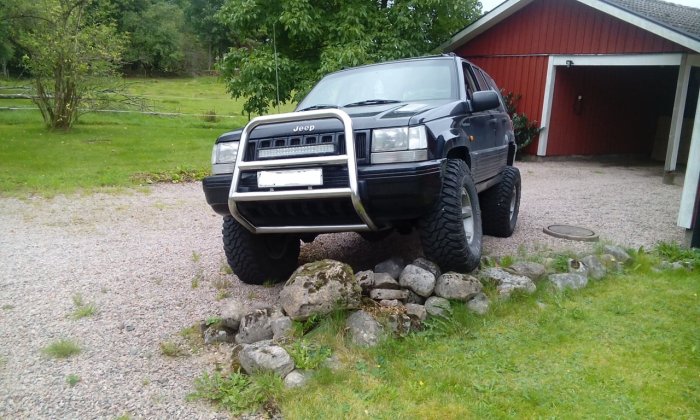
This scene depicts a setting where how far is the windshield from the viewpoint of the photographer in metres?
4.57

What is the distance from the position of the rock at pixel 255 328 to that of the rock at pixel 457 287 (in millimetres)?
1163

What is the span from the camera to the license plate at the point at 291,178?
3.45m

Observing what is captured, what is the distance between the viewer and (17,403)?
9.27ft

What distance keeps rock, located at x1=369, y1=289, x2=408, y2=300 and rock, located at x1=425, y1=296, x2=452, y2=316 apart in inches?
6.5

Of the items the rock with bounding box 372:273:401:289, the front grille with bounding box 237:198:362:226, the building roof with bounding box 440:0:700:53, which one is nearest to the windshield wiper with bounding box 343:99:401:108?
the front grille with bounding box 237:198:362:226

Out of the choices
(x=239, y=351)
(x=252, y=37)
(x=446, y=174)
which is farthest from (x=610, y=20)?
(x=239, y=351)

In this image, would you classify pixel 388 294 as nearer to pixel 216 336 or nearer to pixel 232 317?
pixel 232 317

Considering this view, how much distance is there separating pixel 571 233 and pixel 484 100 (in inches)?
95.8

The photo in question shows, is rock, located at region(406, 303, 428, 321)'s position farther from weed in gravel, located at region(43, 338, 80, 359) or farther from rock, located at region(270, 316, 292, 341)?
weed in gravel, located at region(43, 338, 80, 359)

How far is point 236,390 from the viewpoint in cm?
287

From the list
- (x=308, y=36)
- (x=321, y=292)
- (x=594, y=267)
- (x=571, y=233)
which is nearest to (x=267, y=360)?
(x=321, y=292)

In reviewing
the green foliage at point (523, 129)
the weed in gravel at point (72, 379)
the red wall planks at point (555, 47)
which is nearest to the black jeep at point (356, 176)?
the weed in gravel at point (72, 379)

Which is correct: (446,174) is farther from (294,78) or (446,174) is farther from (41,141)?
(41,141)

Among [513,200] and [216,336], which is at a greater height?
[513,200]
